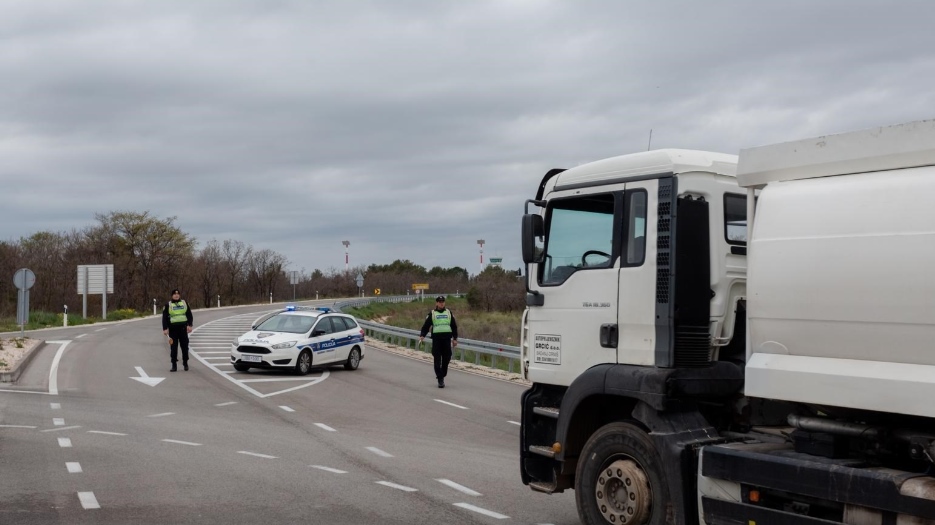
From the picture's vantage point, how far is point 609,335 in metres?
6.88

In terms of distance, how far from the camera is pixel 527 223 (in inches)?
291

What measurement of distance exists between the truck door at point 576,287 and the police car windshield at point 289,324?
1437cm

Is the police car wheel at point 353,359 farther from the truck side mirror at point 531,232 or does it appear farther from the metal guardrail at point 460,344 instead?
the truck side mirror at point 531,232

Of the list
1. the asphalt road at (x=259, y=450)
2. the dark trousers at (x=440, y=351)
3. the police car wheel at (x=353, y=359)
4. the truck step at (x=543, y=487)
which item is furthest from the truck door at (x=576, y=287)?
the police car wheel at (x=353, y=359)

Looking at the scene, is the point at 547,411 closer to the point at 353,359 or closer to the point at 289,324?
the point at 289,324

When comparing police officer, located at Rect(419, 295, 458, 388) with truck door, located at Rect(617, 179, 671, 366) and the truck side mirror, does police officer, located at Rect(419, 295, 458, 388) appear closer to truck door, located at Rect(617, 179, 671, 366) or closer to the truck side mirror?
the truck side mirror

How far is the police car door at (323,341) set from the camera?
21328 millimetres

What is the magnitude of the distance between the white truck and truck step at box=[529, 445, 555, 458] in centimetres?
4

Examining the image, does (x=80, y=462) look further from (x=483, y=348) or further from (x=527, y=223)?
(x=483, y=348)

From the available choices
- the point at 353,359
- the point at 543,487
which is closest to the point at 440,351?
the point at 353,359

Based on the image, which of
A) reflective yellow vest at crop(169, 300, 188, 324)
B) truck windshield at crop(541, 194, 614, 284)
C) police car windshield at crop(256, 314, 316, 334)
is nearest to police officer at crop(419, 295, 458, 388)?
police car windshield at crop(256, 314, 316, 334)

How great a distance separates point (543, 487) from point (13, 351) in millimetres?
20355

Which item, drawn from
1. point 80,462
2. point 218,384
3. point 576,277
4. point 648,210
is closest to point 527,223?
point 576,277

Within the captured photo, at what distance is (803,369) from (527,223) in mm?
2737
